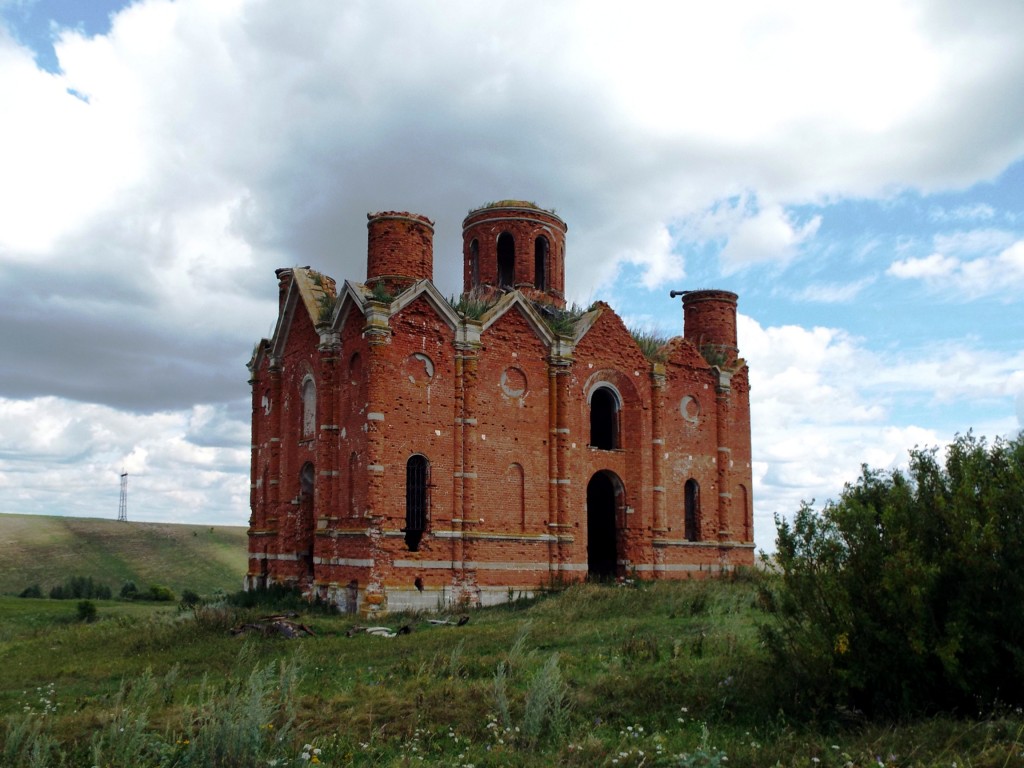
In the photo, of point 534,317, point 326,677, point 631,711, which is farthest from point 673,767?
point 534,317

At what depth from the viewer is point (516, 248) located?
2945 cm

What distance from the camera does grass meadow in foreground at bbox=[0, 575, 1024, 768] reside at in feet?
27.1

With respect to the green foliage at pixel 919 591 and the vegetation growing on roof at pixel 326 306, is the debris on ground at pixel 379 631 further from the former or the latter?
the green foliage at pixel 919 591

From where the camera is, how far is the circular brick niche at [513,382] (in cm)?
2439

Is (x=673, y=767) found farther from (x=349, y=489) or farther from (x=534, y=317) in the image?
(x=534, y=317)

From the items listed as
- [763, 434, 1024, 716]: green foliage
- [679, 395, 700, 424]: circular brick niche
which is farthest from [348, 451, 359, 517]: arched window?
[763, 434, 1024, 716]: green foliage

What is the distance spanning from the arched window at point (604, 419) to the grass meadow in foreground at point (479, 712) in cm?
1114

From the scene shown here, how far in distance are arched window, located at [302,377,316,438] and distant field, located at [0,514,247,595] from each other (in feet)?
81.6

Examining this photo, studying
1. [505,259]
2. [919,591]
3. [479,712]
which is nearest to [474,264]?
[505,259]

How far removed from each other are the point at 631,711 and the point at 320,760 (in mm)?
3484

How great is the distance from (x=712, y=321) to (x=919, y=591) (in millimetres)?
22835

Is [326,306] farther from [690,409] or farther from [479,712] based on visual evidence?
[479,712]

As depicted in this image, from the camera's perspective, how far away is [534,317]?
82.0ft

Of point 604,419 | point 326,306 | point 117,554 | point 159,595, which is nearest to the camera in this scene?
point 326,306
